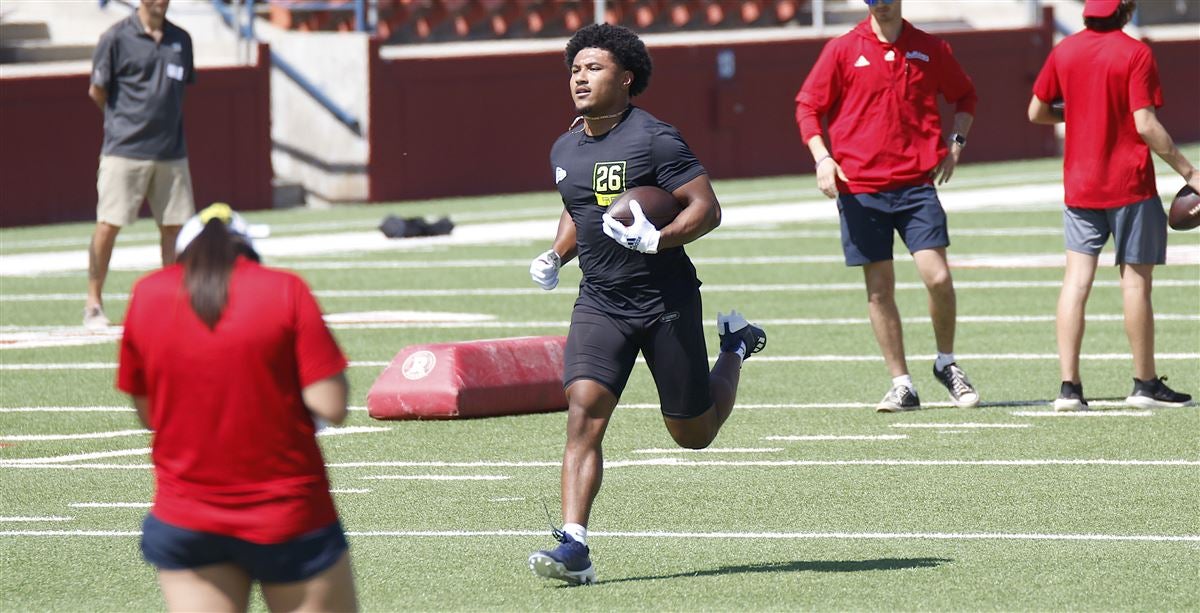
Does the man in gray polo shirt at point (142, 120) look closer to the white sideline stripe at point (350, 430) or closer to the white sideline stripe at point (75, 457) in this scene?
the white sideline stripe at point (350, 430)

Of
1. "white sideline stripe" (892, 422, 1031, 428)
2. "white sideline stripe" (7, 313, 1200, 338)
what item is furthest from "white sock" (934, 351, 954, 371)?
"white sideline stripe" (7, 313, 1200, 338)

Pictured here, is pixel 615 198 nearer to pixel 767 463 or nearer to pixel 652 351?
pixel 652 351

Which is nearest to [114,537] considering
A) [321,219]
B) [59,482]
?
[59,482]

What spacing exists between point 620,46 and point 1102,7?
383 cm

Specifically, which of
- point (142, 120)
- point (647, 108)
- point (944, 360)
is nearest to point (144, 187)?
point (142, 120)

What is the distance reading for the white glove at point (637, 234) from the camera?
7766 millimetres

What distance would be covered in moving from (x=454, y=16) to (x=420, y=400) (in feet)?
71.3

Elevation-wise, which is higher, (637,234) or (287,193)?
(637,234)

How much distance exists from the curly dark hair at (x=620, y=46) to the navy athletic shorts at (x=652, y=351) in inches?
32.8

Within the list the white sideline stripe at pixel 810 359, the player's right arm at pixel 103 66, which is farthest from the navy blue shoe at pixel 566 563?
the player's right arm at pixel 103 66

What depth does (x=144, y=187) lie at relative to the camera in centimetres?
1587

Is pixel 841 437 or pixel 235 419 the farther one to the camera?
pixel 841 437

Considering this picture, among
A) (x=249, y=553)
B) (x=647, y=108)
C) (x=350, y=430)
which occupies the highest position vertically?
(x=249, y=553)

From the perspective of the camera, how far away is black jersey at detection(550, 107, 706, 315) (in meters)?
8.12
